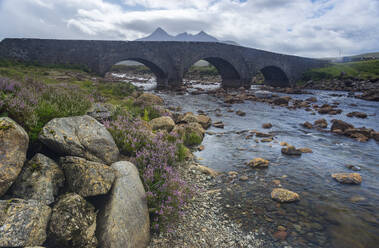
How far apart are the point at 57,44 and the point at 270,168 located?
28.3m

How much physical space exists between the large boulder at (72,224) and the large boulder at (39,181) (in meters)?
0.21

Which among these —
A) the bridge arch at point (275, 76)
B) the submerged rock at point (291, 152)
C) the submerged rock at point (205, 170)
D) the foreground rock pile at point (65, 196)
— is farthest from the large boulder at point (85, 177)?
the bridge arch at point (275, 76)

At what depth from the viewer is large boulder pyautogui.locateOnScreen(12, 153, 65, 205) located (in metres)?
3.04

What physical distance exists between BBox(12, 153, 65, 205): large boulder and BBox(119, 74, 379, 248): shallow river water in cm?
334

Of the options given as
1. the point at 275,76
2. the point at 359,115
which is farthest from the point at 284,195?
the point at 275,76

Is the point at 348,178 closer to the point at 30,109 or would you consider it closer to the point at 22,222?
the point at 22,222

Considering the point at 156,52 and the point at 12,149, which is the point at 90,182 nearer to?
the point at 12,149

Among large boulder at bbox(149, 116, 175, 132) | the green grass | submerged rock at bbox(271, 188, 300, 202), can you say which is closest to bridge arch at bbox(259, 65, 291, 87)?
the green grass

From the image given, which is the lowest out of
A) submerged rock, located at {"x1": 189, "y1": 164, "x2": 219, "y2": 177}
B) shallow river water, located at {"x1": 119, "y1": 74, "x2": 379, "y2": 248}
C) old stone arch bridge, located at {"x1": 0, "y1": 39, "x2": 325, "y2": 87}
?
shallow river water, located at {"x1": 119, "y1": 74, "x2": 379, "y2": 248}

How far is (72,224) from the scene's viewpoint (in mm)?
2939

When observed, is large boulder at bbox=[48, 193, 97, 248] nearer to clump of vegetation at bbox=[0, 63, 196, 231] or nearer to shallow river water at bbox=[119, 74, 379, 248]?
clump of vegetation at bbox=[0, 63, 196, 231]

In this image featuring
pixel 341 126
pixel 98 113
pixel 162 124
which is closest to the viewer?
pixel 98 113

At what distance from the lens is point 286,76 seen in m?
54.1

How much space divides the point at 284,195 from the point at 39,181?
507cm
